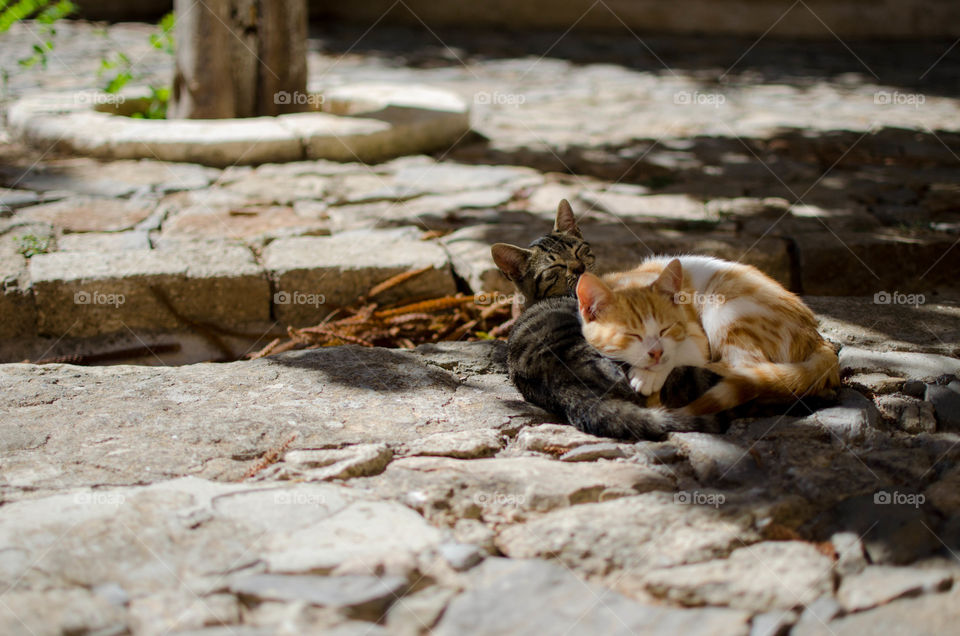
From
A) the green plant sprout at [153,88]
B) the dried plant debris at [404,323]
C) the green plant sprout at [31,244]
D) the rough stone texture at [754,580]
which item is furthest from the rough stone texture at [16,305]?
the green plant sprout at [153,88]

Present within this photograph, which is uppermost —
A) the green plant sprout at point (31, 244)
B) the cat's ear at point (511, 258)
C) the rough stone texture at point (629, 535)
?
the cat's ear at point (511, 258)

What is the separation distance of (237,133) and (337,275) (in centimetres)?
205

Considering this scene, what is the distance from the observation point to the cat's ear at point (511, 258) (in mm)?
3035

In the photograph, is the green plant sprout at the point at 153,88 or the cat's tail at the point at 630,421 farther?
the green plant sprout at the point at 153,88

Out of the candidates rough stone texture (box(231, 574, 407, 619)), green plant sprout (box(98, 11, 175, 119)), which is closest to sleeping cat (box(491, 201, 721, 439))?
rough stone texture (box(231, 574, 407, 619))

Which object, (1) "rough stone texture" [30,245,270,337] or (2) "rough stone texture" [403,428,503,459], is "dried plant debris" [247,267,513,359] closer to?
(1) "rough stone texture" [30,245,270,337]

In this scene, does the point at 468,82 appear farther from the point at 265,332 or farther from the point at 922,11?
the point at 922,11

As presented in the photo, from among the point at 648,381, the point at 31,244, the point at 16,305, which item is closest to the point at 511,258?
the point at 648,381

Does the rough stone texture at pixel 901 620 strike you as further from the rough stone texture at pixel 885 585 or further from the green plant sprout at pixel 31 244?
the green plant sprout at pixel 31 244

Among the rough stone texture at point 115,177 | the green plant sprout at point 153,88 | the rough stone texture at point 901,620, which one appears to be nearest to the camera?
the rough stone texture at point 901,620

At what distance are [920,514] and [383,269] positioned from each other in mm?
2338

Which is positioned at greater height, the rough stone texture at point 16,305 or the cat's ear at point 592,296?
the cat's ear at point 592,296

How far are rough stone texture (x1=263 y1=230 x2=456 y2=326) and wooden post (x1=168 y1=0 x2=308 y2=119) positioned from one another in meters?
2.25

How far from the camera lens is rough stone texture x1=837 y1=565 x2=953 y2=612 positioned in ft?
5.43
